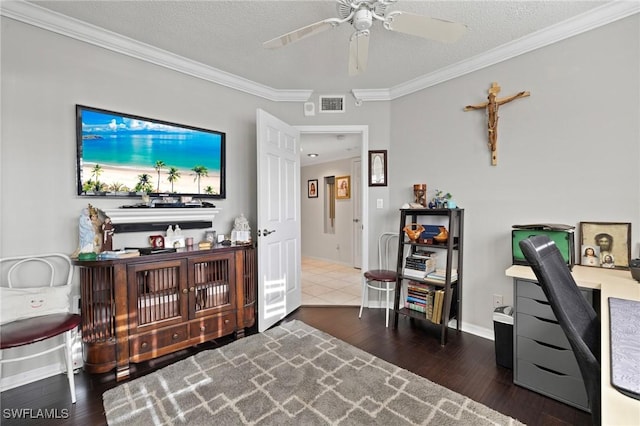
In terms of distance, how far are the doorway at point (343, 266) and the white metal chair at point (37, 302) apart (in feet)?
7.65

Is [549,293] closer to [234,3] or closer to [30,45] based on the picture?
[234,3]

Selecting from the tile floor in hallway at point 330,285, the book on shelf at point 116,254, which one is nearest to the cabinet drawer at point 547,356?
the tile floor in hallway at point 330,285

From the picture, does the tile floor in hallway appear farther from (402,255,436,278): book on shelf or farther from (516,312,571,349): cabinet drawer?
(516,312,571,349): cabinet drawer

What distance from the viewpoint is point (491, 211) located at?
259cm

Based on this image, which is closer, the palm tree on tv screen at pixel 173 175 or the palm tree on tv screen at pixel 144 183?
the palm tree on tv screen at pixel 144 183

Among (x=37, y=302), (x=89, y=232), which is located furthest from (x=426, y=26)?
(x=37, y=302)

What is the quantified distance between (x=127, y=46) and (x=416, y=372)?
3327 millimetres

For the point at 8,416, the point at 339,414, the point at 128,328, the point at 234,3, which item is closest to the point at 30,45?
the point at 234,3

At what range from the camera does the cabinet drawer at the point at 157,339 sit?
2068 mm

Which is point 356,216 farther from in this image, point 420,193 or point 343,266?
Result: point 420,193

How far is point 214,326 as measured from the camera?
245cm

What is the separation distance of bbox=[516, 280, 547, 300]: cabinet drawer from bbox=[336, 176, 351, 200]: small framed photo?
4.05m

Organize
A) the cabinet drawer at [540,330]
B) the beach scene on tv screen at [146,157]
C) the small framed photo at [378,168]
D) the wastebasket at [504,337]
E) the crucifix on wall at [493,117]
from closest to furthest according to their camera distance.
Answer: the cabinet drawer at [540,330] < the wastebasket at [504,337] < the beach scene on tv screen at [146,157] < the crucifix on wall at [493,117] < the small framed photo at [378,168]

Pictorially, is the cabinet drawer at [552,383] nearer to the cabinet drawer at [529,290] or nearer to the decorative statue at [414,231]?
the cabinet drawer at [529,290]
